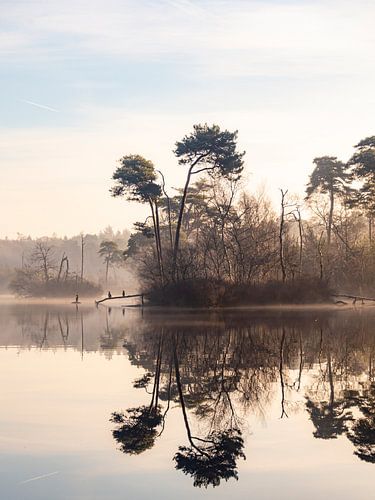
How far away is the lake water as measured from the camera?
893cm

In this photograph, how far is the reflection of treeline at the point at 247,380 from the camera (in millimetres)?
11559

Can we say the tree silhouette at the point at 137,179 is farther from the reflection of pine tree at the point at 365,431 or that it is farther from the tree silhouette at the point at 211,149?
the reflection of pine tree at the point at 365,431

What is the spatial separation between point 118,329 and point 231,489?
91.4ft

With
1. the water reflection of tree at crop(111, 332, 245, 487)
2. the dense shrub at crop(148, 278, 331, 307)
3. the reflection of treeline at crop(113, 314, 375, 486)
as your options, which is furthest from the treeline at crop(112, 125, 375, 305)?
the water reflection of tree at crop(111, 332, 245, 487)

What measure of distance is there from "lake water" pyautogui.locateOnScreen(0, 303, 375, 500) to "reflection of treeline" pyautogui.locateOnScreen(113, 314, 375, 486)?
3 centimetres

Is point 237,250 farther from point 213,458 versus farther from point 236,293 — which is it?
point 213,458

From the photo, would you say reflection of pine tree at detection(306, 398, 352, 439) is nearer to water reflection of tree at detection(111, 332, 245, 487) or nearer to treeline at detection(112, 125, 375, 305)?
water reflection of tree at detection(111, 332, 245, 487)

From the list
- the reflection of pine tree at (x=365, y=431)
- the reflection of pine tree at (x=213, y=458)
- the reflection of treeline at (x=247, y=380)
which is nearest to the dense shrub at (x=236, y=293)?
the reflection of treeline at (x=247, y=380)

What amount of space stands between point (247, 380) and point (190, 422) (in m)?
4.71

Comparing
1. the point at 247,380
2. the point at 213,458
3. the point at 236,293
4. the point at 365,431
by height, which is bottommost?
the point at 213,458

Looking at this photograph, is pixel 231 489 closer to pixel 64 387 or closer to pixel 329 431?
pixel 329 431

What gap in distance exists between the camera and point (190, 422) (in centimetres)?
1227

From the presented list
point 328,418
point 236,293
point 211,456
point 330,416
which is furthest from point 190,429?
point 236,293

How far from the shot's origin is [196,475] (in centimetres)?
921
